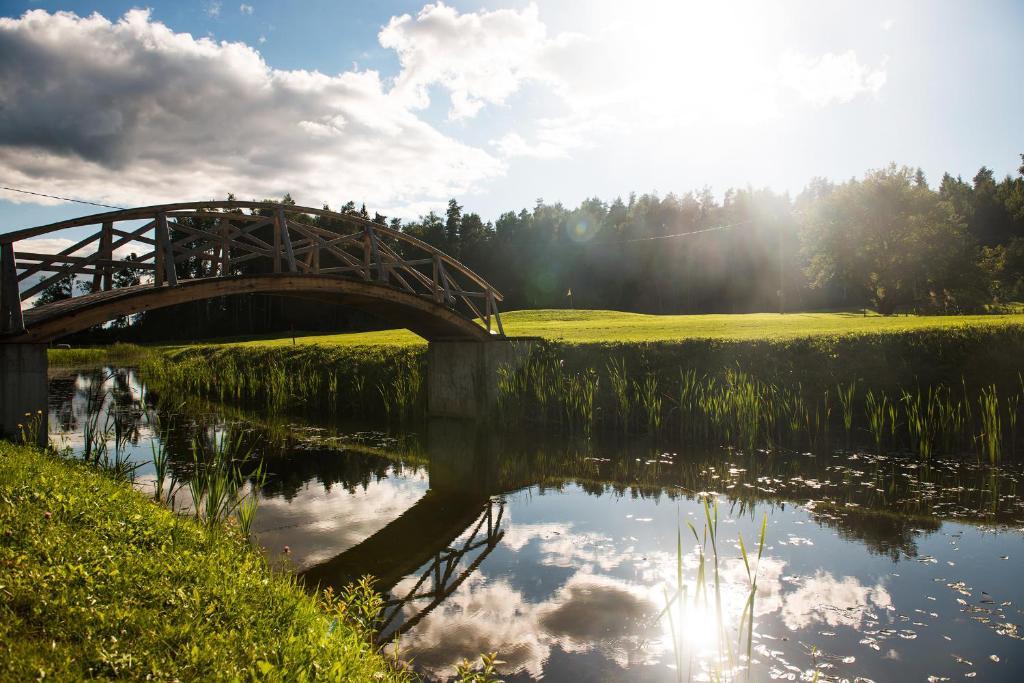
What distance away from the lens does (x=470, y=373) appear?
21250 mm

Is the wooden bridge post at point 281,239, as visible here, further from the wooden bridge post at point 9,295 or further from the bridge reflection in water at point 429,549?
the bridge reflection in water at point 429,549

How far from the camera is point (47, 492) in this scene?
748cm

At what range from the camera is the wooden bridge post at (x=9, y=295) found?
11547 millimetres

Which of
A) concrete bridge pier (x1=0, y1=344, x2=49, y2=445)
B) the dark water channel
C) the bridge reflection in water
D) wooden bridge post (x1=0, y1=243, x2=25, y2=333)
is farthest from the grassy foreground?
wooden bridge post (x1=0, y1=243, x2=25, y2=333)

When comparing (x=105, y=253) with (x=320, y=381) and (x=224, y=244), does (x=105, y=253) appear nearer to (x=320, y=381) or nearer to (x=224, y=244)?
(x=224, y=244)

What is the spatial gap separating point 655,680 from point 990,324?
16.5 m

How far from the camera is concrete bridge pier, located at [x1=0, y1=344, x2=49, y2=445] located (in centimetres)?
1172

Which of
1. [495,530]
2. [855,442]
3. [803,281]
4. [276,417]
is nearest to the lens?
[495,530]

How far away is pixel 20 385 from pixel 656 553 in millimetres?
11577

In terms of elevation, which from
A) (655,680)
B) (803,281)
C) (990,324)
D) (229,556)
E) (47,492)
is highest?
(803,281)

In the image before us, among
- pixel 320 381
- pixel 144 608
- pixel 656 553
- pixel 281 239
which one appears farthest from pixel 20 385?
pixel 320 381

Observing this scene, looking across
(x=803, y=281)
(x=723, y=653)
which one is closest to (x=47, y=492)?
(x=723, y=653)

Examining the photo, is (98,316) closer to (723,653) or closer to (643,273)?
(723,653)

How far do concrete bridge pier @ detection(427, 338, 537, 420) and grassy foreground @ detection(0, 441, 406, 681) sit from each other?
1395 centimetres
